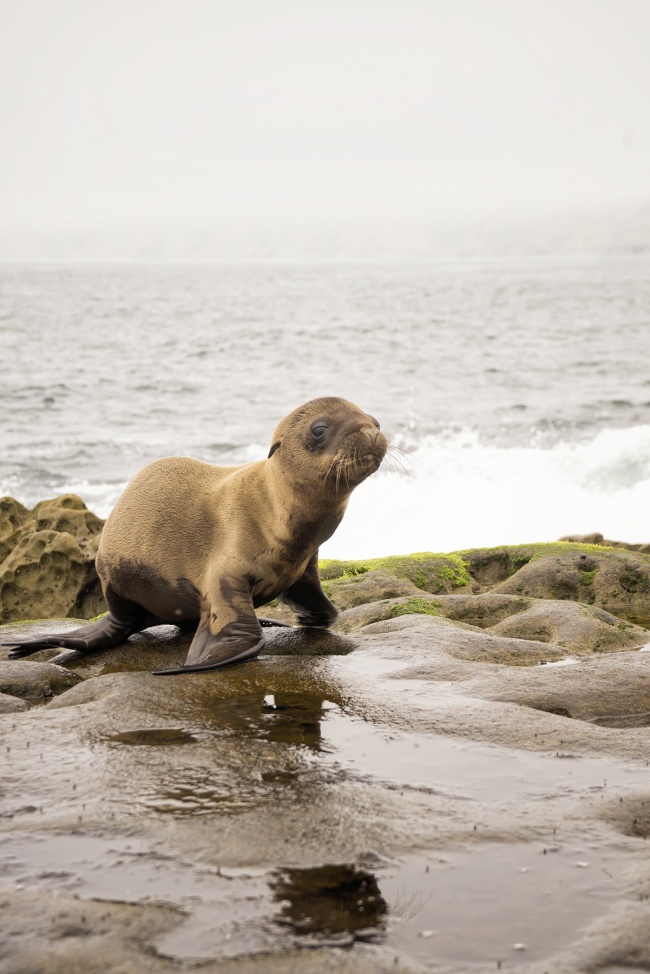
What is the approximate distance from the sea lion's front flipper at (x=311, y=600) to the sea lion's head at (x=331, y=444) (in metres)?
0.78

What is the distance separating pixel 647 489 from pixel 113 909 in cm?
1618

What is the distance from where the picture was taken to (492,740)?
457cm

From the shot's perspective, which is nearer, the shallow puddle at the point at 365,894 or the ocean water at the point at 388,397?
the shallow puddle at the point at 365,894

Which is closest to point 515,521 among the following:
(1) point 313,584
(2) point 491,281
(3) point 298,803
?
(1) point 313,584

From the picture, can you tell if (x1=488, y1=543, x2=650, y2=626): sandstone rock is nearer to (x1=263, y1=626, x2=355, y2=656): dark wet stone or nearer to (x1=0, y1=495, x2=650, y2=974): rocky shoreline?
(x1=0, y1=495, x2=650, y2=974): rocky shoreline

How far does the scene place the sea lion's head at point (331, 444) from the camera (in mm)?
5855

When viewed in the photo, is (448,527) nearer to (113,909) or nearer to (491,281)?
(113,909)

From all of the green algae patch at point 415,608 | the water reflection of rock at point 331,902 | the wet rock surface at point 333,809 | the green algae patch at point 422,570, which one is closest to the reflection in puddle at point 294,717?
the wet rock surface at point 333,809

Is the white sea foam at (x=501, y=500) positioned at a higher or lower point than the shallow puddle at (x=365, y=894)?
lower

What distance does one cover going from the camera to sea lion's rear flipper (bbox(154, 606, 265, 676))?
19.0 ft

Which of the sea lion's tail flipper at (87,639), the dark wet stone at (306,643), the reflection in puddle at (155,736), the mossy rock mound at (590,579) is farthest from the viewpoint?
the mossy rock mound at (590,579)

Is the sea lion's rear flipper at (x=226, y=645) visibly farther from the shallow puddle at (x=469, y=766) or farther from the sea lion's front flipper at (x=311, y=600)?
the shallow puddle at (x=469, y=766)

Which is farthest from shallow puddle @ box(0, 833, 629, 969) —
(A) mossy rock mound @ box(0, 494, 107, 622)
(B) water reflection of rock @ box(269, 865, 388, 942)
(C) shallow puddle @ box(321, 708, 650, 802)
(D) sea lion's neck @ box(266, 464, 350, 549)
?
(A) mossy rock mound @ box(0, 494, 107, 622)

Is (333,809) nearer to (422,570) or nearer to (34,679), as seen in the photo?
(34,679)
